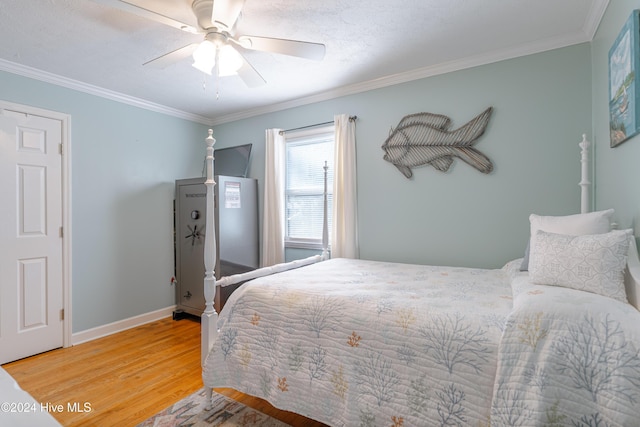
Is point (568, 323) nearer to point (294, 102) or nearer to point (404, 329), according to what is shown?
point (404, 329)

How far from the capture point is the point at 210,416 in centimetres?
190

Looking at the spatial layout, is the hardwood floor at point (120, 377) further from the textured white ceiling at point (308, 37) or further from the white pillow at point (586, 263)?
the textured white ceiling at point (308, 37)

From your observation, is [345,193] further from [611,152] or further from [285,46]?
[611,152]

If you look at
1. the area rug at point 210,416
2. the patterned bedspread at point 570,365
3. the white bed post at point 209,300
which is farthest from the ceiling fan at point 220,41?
the area rug at point 210,416

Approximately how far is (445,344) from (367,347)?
0.33 meters

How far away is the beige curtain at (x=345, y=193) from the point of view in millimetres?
3121

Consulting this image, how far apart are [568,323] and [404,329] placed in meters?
0.57

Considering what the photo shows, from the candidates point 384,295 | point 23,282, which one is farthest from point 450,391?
point 23,282

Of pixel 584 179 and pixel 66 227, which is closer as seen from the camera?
pixel 584 179

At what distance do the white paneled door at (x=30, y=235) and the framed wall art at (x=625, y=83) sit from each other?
12.8ft

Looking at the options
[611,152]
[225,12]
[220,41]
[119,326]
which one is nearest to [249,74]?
[220,41]

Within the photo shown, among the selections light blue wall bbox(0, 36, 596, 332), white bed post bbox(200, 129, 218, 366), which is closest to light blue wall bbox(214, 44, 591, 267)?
light blue wall bbox(0, 36, 596, 332)

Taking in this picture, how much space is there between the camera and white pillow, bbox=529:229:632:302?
128 cm

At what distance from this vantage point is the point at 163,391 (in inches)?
85.8
